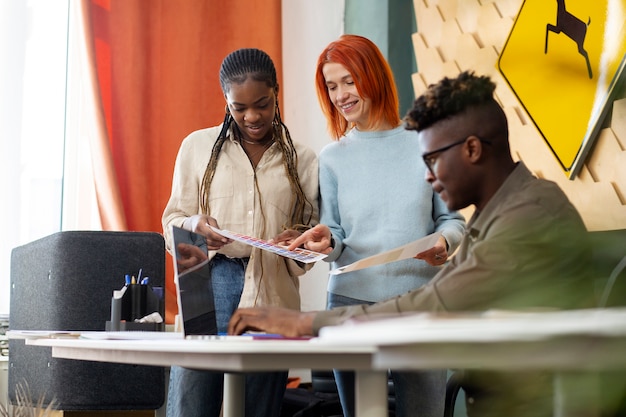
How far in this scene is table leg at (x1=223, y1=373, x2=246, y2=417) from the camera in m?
1.74

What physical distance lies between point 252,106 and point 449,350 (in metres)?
1.50

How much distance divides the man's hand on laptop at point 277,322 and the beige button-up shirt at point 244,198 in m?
0.78

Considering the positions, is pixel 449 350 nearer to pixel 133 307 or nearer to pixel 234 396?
pixel 234 396

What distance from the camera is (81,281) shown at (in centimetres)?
234

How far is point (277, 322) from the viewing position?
1135 mm

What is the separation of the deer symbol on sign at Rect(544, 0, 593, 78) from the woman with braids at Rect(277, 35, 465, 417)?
54 centimetres

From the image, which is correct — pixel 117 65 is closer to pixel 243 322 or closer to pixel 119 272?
pixel 119 272

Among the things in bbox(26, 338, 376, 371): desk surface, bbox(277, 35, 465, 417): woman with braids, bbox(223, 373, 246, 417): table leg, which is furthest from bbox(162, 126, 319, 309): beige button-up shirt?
bbox(26, 338, 376, 371): desk surface

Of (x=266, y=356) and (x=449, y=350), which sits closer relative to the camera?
(x=449, y=350)

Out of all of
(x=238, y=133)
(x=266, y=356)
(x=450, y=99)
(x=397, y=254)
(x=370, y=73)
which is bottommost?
(x=266, y=356)

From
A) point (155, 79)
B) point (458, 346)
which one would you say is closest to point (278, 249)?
A: point (458, 346)

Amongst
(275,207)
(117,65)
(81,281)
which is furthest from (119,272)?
(117,65)

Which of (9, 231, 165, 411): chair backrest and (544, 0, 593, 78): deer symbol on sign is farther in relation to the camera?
(9, 231, 165, 411): chair backrest

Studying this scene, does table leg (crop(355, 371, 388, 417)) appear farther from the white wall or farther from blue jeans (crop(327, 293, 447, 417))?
the white wall
